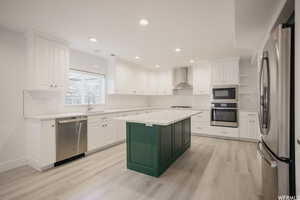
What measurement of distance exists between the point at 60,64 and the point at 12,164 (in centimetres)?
212

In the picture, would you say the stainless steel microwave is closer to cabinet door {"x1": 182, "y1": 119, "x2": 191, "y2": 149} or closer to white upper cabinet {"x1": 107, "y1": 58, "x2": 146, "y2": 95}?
cabinet door {"x1": 182, "y1": 119, "x2": 191, "y2": 149}

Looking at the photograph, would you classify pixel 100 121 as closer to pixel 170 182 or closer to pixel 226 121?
pixel 170 182

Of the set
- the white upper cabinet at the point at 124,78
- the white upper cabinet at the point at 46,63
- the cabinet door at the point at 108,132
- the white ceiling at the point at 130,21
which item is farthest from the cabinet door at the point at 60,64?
the white upper cabinet at the point at 124,78

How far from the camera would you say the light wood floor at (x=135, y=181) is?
1.95 metres

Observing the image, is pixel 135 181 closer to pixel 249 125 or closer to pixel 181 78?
pixel 249 125

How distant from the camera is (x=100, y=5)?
6.54ft

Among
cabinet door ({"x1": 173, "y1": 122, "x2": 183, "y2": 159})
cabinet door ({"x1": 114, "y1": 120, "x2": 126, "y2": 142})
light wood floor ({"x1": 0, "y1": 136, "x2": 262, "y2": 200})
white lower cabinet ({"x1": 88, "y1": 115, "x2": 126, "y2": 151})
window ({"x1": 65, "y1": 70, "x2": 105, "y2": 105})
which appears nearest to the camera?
light wood floor ({"x1": 0, "y1": 136, "x2": 262, "y2": 200})

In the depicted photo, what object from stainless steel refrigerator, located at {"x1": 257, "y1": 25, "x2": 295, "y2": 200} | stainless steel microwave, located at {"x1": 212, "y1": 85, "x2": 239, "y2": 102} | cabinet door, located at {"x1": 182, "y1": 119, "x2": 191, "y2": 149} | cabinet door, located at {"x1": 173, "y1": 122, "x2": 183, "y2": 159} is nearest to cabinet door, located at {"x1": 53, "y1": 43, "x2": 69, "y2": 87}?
cabinet door, located at {"x1": 173, "y1": 122, "x2": 183, "y2": 159}

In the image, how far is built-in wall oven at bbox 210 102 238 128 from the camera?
4449mm

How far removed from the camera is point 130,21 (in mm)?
2404

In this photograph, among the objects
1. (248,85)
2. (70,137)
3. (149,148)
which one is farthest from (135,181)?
(248,85)

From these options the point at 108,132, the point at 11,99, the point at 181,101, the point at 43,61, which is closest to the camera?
the point at 11,99

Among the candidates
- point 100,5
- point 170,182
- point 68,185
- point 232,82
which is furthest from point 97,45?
point 232,82

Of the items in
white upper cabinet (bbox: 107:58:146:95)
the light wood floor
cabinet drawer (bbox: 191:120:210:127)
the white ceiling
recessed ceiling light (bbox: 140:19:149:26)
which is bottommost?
the light wood floor
